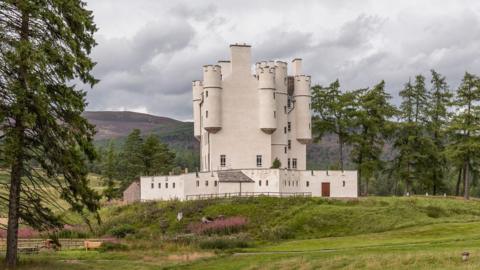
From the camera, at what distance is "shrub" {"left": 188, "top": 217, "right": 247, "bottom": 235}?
52.4 meters

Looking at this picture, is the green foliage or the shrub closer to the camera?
the green foliage

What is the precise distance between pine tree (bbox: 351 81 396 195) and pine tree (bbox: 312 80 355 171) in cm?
118

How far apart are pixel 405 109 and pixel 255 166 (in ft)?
62.4

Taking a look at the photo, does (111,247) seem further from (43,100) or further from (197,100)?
(197,100)

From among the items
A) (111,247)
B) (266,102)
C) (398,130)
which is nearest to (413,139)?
(398,130)

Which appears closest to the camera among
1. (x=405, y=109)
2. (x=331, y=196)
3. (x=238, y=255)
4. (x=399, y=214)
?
(x=238, y=255)

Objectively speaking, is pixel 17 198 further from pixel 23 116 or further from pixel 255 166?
pixel 255 166

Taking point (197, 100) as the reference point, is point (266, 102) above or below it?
below

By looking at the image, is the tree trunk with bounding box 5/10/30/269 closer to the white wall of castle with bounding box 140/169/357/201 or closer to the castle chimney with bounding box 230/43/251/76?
the white wall of castle with bounding box 140/169/357/201

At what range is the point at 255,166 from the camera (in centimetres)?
7225

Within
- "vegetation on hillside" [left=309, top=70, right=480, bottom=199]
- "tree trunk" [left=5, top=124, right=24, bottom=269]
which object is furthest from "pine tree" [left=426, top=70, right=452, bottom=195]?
"tree trunk" [left=5, top=124, right=24, bottom=269]

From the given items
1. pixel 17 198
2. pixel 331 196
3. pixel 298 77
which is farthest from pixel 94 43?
pixel 298 77

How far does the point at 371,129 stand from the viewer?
240 feet

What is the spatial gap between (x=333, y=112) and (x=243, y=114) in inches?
432
